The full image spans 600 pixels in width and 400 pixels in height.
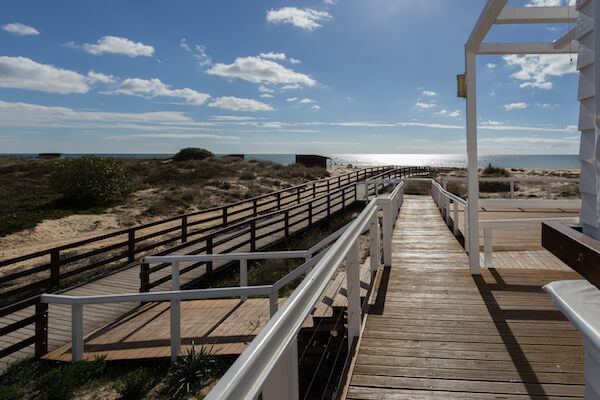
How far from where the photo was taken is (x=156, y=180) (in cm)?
2578

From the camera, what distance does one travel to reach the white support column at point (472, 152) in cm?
425

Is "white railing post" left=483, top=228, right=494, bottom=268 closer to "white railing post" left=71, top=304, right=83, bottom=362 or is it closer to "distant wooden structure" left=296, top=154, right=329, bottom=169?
"white railing post" left=71, top=304, right=83, bottom=362

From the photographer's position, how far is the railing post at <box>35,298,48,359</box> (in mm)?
4977

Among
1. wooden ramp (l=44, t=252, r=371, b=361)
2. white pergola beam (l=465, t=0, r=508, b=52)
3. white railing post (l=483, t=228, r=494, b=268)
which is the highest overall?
white pergola beam (l=465, t=0, r=508, b=52)

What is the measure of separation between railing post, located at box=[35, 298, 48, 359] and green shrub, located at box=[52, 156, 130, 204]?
543 inches

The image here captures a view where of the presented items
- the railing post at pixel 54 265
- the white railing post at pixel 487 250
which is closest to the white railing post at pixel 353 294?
the white railing post at pixel 487 250

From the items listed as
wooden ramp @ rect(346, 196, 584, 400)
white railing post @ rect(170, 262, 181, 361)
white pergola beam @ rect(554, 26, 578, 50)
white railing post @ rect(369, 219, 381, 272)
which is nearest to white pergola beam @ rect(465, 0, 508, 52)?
white pergola beam @ rect(554, 26, 578, 50)

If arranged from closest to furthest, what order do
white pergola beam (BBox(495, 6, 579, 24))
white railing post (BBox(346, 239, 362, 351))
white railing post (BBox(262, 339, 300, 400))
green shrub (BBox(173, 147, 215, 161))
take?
white railing post (BBox(262, 339, 300, 400)) → white railing post (BBox(346, 239, 362, 351)) → white pergola beam (BBox(495, 6, 579, 24)) → green shrub (BBox(173, 147, 215, 161))

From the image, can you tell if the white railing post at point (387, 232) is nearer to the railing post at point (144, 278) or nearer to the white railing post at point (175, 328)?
the white railing post at point (175, 328)

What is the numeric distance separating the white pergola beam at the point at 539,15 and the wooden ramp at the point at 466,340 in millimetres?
2603

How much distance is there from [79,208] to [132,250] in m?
9.45

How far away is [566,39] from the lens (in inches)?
142

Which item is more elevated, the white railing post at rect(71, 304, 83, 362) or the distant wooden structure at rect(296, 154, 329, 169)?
the distant wooden structure at rect(296, 154, 329, 169)

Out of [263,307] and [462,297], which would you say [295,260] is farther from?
[462,297]
